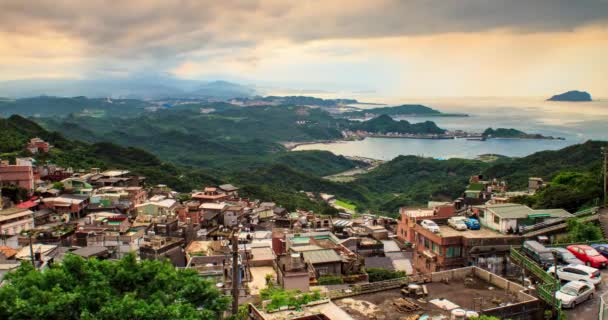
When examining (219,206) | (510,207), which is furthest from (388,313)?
(219,206)

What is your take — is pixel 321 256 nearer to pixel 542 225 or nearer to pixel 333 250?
pixel 333 250

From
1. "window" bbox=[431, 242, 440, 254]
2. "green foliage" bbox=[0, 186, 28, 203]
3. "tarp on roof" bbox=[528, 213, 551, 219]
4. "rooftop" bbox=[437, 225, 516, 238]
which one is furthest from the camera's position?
"green foliage" bbox=[0, 186, 28, 203]

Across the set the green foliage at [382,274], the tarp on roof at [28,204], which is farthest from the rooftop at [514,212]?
the tarp on roof at [28,204]

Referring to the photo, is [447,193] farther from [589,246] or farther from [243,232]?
[589,246]

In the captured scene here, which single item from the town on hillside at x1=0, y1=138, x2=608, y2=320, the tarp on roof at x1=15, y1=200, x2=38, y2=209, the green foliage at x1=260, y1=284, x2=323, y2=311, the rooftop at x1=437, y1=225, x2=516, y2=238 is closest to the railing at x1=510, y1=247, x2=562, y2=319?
the town on hillside at x1=0, y1=138, x2=608, y2=320

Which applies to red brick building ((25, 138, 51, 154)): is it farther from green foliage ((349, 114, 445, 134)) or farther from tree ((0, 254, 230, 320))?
green foliage ((349, 114, 445, 134))

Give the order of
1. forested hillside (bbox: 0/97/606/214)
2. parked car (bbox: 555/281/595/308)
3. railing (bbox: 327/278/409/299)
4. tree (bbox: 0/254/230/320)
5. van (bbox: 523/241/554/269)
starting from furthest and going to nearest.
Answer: forested hillside (bbox: 0/97/606/214), van (bbox: 523/241/554/269), railing (bbox: 327/278/409/299), parked car (bbox: 555/281/595/308), tree (bbox: 0/254/230/320)
